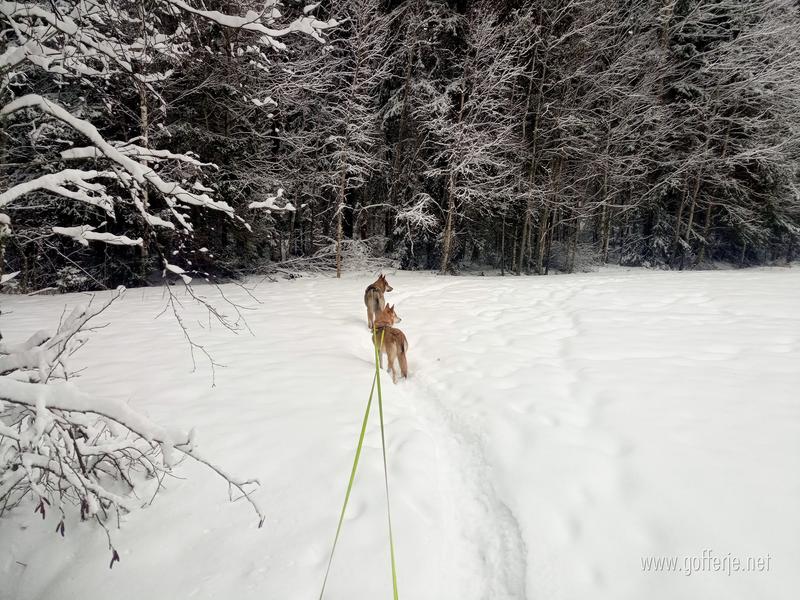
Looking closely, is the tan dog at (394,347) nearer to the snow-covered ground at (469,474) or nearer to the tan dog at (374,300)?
the snow-covered ground at (469,474)

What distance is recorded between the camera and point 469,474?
280 centimetres

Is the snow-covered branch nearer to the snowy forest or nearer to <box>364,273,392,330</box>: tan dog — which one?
<box>364,273,392,330</box>: tan dog

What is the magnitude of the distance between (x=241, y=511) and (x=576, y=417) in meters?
2.79

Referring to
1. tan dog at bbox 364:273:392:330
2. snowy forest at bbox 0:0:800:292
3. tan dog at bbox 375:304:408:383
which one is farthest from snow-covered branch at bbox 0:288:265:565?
snowy forest at bbox 0:0:800:292

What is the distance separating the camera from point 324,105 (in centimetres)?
1340

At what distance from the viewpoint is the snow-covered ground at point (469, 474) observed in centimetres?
184

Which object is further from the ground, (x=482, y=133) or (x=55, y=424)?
(x=482, y=133)

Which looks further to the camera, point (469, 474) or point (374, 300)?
point (374, 300)

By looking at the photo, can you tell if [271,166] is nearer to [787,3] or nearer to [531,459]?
[531,459]

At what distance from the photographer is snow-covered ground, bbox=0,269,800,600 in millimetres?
1838

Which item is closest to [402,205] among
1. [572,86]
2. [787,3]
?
[572,86]

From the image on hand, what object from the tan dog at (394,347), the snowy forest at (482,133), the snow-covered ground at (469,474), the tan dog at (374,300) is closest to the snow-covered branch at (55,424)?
the snow-covered ground at (469,474)

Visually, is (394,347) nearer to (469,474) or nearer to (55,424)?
(469,474)

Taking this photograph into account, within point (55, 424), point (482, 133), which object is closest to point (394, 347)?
point (55, 424)
